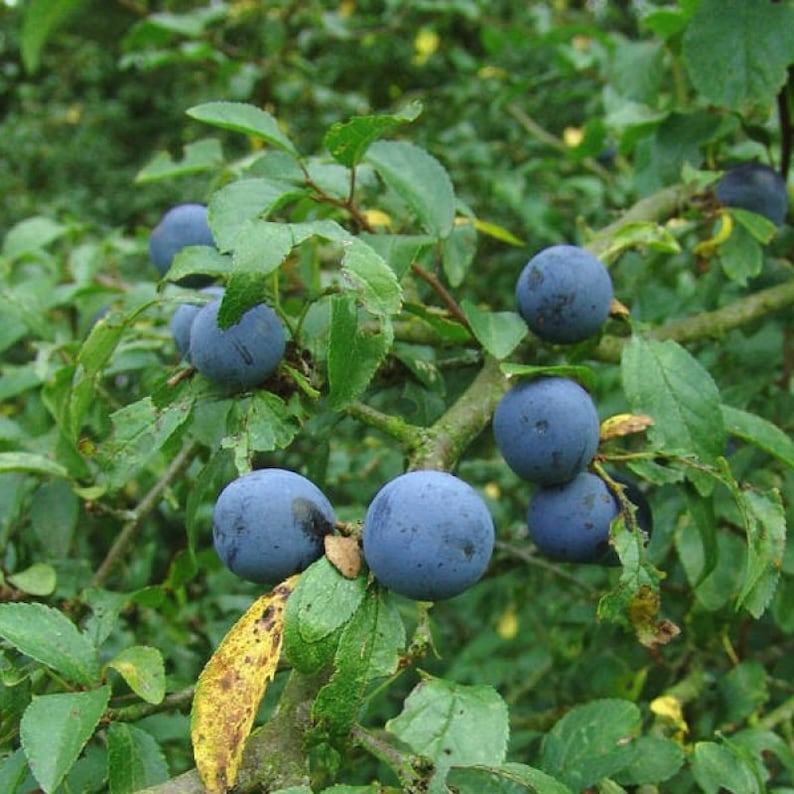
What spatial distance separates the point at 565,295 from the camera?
1.02 m

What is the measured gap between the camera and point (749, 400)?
1.50 meters

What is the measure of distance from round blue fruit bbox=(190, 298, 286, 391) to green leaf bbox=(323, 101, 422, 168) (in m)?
0.20

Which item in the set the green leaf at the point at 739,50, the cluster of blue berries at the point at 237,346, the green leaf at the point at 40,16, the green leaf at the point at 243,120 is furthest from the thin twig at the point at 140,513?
the green leaf at the point at 40,16

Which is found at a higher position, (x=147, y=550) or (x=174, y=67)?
(x=147, y=550)

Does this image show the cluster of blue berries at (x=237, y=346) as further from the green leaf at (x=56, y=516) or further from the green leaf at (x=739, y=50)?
the green leaf at (x=739, y=50)

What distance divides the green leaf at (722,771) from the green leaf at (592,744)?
0.23 feet

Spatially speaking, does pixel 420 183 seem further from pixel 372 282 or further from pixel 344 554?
pixel 344 554

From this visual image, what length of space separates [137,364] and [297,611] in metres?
0.74

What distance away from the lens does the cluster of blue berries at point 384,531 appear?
0.75m

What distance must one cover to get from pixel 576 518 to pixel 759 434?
245 millimetres

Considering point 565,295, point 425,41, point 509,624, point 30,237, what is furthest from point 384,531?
point 425,41

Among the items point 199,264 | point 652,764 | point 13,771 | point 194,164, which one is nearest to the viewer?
point 13,771

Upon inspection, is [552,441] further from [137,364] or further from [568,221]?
[568,221]

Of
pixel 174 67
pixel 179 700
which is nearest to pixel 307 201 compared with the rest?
pixel 179 700
